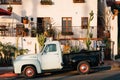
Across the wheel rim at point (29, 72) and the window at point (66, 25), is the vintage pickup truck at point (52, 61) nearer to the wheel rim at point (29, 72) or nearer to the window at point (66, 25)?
the wheel rim at point (29, 72)

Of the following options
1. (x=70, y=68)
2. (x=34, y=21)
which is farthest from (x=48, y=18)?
(x=70, y=68)

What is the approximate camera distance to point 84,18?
35.9 m

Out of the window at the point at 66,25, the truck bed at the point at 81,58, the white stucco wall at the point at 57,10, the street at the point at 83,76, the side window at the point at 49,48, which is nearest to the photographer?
the street at the point at 83,76

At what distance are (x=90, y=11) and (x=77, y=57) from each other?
10692 millimetres

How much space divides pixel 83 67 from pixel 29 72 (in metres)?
2.93

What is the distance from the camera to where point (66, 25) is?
36031mm

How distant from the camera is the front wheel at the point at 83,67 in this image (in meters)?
25.5

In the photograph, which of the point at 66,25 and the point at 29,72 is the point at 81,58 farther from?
the point at 66,25

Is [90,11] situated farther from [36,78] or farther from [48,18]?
[36,78]

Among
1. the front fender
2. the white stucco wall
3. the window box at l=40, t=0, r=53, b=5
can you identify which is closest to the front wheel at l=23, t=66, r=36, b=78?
the front fender

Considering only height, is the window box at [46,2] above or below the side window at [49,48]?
above

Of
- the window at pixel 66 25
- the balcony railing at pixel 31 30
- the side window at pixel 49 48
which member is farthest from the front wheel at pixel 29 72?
the window at pixel 66 25

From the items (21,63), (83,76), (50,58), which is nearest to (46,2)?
(50,58)

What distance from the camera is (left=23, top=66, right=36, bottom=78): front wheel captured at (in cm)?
2523
